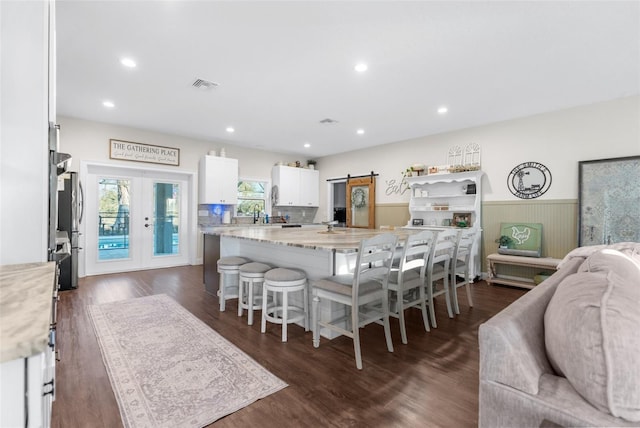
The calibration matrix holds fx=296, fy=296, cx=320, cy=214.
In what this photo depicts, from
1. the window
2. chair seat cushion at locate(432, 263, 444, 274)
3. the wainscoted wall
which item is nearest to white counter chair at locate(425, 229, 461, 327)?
chair seat cushion at locate(432, 263, 444, 274)

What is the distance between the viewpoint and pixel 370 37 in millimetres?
2627

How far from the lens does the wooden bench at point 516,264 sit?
166 inches

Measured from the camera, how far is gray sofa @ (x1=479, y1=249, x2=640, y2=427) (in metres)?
0.81

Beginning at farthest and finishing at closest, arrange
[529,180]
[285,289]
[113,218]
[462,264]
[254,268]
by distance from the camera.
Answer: [113,218] < [529,180] < [462,264] < [254,268] < [285,289]

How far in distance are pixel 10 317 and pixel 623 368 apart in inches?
56.9

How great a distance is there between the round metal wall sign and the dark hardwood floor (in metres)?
2.34

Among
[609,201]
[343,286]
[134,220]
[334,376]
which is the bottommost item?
[334,376]

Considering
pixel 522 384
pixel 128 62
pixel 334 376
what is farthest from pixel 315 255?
Result: pixel 128 62

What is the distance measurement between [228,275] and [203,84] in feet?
7.70

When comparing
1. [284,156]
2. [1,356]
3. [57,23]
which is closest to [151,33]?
[57,23]

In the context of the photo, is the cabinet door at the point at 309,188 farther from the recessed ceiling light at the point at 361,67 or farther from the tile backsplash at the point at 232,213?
the recessed ceiling light at the point at 361,67

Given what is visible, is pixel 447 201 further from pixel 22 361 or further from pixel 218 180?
pixel 22 361

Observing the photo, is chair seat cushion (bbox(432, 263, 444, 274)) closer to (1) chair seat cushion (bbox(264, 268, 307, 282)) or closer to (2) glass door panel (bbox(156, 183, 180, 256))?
(1) chair seat cushion (bbox(264, 268, 307, 282))

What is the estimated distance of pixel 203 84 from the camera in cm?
356
